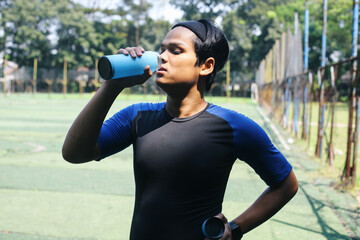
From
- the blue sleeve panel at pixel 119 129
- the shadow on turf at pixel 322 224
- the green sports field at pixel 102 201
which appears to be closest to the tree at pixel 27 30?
the green sports field at pixel 102 201

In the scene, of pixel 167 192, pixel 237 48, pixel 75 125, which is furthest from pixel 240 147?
pixel 237 48

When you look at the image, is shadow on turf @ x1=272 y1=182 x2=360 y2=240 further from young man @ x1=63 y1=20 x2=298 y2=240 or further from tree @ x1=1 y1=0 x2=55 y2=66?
tree @ x1=1 y1=0 x2=55 y2=66

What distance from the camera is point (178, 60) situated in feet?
6.23

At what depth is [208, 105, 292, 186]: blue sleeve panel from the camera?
78.2 inches

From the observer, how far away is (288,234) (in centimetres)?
459

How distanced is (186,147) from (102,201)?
400cm

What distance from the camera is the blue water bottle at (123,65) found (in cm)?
162

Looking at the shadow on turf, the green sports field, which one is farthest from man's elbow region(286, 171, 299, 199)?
the shadow on turf

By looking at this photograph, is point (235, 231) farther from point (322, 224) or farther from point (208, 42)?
point (322, 224)

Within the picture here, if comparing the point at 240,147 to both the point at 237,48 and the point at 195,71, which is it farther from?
the point at 237,48

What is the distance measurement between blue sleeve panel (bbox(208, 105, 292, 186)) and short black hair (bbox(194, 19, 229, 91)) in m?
0.23

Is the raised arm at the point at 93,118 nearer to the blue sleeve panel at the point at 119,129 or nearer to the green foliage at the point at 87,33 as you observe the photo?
the blue sleeve panel at the point at 119,129

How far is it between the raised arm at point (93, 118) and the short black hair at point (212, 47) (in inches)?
13.0

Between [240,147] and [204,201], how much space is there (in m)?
0.29
